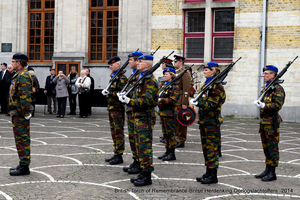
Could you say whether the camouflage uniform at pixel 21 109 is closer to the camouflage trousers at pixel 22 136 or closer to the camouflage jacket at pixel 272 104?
the camouflage trousers at pixel 22 136

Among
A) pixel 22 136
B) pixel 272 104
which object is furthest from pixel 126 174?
pixel 272 104

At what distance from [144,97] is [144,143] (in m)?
0.69

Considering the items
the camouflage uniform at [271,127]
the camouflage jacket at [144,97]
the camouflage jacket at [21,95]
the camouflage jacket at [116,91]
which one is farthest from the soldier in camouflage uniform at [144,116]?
the camouflage uniform at [271,127]

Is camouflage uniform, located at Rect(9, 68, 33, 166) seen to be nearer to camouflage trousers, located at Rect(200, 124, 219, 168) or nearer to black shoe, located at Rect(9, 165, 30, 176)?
black shoe, located at Rect(9, 165, 30, 176)

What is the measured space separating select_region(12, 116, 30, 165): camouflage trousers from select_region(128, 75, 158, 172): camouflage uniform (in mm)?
1872

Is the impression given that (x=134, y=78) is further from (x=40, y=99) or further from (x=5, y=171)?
(x=40, y=99)

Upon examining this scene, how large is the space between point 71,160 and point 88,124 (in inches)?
240

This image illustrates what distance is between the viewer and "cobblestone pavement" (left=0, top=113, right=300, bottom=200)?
557 centimetres

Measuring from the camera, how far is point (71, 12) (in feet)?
61.0

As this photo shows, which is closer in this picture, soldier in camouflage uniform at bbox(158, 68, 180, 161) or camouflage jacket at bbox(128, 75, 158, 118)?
camouflage jacket at bbox(128, 75, 158, 118)

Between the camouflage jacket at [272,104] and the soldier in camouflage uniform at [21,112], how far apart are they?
379 centimetres

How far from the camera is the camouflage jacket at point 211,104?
243 inches

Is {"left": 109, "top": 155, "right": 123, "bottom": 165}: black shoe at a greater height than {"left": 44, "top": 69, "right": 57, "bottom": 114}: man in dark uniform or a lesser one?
lesser

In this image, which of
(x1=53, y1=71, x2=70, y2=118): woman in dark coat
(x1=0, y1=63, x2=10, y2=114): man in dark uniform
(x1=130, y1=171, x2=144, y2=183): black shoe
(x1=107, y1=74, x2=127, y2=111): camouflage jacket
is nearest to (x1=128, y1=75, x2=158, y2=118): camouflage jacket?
(x1=130, y1=171, x2=144, y2=183): black shoe
